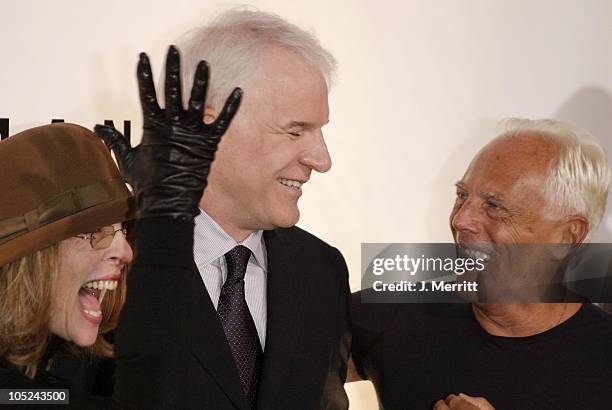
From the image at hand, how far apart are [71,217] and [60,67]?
467mm

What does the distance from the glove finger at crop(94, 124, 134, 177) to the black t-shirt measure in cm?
65

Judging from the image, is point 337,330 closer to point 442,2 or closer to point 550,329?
point 550,329

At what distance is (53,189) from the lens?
141cm

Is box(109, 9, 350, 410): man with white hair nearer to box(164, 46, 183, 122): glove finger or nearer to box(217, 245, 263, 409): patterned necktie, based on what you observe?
box(217, 245, 263, 409): patterned necktie

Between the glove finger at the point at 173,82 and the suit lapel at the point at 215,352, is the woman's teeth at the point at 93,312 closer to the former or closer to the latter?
the suit lapel at the point at 215,352

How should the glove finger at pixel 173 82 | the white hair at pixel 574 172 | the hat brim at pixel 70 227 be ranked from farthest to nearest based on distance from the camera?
the white hair at pixel 574 172
the hat brim at pixel 70 227
the glove finger at pixel 173 82

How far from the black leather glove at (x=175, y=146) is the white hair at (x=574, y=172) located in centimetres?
72

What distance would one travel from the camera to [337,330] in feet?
5.53

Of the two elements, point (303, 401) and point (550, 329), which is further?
point (550, 329)

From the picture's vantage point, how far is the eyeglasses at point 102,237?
1.49 metres

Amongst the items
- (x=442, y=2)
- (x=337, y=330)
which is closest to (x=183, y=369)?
(x=337, y=330)

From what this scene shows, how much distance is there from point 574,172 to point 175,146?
82 centimetres

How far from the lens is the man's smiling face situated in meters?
1.47

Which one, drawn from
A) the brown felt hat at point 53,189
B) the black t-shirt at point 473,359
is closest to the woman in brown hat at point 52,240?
the brown felt hat at point 53,189
